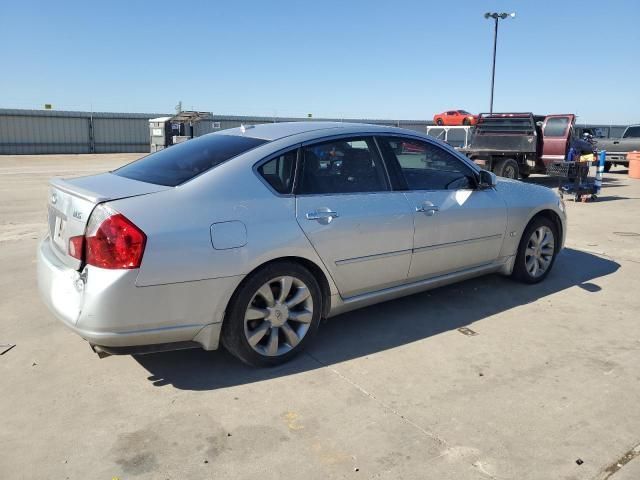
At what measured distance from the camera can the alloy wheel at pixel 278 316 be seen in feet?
11.3

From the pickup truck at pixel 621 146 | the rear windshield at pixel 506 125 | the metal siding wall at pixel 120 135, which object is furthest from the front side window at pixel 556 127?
the metal siding wall at pixel 120 135

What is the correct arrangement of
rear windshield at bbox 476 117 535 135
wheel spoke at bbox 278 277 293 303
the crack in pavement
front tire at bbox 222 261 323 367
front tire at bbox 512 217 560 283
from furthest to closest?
rear windshield at bbox 476 117 535 135 < front tire at bbox 512 217 560 283 < wheel spoke at bbox 278 277 293 303 < front tire at bbox 222 261 323 367 < the crack in pavement

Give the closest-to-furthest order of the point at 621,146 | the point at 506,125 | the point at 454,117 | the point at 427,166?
the point at 427,166, the point at 506,125, the point at 621,146, the point at 454,117

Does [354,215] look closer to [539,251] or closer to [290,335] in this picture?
[290,335]

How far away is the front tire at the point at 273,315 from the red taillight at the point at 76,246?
35.7 inches

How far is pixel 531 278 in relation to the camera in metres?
5.38

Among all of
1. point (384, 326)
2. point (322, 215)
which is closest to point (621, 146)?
point (384, 326)

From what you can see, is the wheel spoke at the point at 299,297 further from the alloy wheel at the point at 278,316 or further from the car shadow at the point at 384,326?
the car shadow at the point at 384,326

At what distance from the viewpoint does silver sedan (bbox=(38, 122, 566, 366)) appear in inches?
119

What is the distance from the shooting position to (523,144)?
14.6 meters

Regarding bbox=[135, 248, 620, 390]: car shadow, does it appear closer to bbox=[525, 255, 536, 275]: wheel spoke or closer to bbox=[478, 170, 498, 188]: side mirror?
bbox=[525, 255, 536, 275]: wheel spoke

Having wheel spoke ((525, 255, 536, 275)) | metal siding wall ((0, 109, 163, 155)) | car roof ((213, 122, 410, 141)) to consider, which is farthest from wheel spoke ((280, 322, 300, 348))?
metal siding wall ((0, 109, 163, 155))

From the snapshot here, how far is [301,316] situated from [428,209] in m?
1.37

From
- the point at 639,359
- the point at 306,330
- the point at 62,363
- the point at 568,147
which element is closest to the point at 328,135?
the point at 306,330
